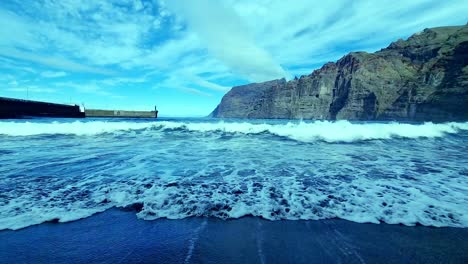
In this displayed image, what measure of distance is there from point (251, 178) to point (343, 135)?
46.3ft

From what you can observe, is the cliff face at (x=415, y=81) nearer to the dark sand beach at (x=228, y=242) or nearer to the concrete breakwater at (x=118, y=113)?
the concrete breakwater at (x=118, y=113)

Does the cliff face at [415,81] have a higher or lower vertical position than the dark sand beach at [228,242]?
higher

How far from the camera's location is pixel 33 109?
53.2 m

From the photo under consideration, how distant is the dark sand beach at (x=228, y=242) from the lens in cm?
309

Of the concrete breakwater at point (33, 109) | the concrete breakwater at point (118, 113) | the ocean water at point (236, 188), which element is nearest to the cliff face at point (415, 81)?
the concrete breakwater at point (118, 113)

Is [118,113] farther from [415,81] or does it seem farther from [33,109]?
[415,81]

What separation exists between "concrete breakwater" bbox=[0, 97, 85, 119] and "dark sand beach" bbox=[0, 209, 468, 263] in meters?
54.6

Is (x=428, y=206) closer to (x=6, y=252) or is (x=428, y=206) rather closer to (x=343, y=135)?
(x=6, y=252)

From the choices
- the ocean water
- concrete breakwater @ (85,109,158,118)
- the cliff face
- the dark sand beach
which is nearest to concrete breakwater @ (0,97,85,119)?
concrete breakwater @ (85,109,158,118)

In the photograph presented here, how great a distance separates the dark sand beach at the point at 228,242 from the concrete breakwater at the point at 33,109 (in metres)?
54.6

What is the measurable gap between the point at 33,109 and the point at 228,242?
2614 inches

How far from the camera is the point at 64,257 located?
3100 mm

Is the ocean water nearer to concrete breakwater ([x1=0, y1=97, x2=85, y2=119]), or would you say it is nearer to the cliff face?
concrete breakwater ([x1=0, y1=97, x2=85, y2=119])

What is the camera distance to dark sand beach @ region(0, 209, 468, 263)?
3088 mm
